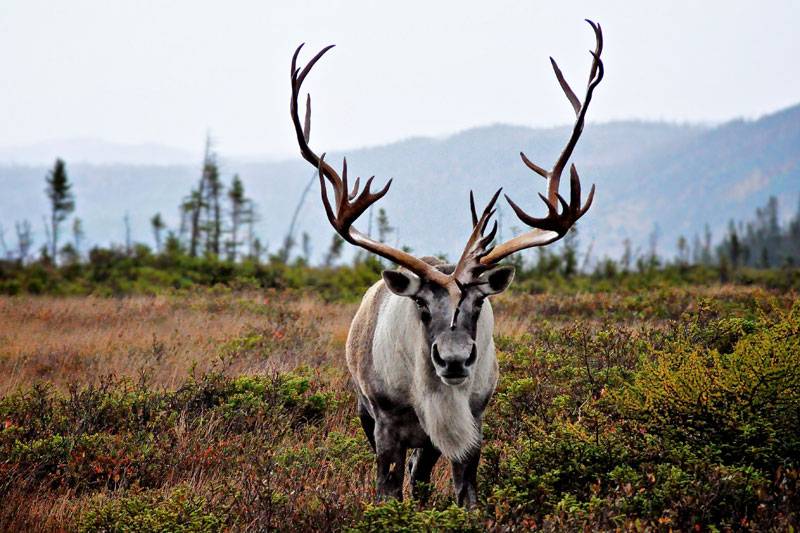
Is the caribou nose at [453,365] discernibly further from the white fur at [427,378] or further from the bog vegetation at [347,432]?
the bog vegetation at [347,432]

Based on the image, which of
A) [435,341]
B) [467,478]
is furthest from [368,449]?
[435,341]

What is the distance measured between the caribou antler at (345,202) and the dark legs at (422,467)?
1307mm

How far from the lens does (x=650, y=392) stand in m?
5.07

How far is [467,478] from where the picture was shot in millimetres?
5020

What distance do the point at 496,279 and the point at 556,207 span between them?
1087 mm

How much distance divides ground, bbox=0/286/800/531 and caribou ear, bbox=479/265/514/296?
1224 mm

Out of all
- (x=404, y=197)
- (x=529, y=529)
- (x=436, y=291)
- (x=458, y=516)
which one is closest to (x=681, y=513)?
(x=529, y=529)

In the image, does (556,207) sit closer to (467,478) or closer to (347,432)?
(467,478)

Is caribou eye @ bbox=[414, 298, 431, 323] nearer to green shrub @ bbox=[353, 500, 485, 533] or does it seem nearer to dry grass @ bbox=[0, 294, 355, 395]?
green shrub @ bbox=[353, 500, 485, 533]

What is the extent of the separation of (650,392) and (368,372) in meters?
1.99

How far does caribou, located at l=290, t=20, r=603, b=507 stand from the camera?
4.77m

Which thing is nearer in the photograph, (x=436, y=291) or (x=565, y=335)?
(x=436, y=291)

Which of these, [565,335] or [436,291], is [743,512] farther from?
[565,335]

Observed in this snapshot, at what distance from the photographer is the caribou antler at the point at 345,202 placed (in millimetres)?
4980
